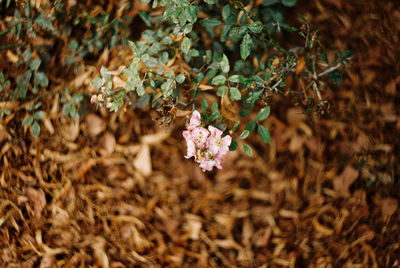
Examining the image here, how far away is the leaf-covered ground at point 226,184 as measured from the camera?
1003 mm

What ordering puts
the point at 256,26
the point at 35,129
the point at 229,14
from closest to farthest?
the point at 256,26
the point at 229,14
the point at 35,129

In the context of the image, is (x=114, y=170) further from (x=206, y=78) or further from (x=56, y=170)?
(x=206, y=78)

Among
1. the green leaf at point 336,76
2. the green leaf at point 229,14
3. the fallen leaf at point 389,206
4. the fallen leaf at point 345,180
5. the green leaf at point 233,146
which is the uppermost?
the green leaf at point 229,14

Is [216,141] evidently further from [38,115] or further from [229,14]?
[38,115]

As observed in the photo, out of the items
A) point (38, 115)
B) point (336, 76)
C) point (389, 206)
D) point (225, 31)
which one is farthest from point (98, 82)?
point (389, 206)

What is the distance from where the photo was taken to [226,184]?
3.40 feet

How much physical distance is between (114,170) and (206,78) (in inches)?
16.9

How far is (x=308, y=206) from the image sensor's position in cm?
101

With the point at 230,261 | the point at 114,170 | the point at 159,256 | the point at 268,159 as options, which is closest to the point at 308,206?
the point at 268,159

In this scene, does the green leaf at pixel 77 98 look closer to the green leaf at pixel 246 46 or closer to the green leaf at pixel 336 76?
the green leaf at pixel 246 46

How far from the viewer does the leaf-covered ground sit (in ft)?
3.29

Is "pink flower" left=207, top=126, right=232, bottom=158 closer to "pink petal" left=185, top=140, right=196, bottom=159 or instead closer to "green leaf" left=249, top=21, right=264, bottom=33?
"pink petal" left=185, top=140, right=196, bottom=159

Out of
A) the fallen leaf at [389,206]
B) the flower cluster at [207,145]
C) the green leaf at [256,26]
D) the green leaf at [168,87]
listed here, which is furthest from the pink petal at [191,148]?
the fallen leaf at [389,206]

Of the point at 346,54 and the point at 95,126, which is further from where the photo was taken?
the point at 95,126
